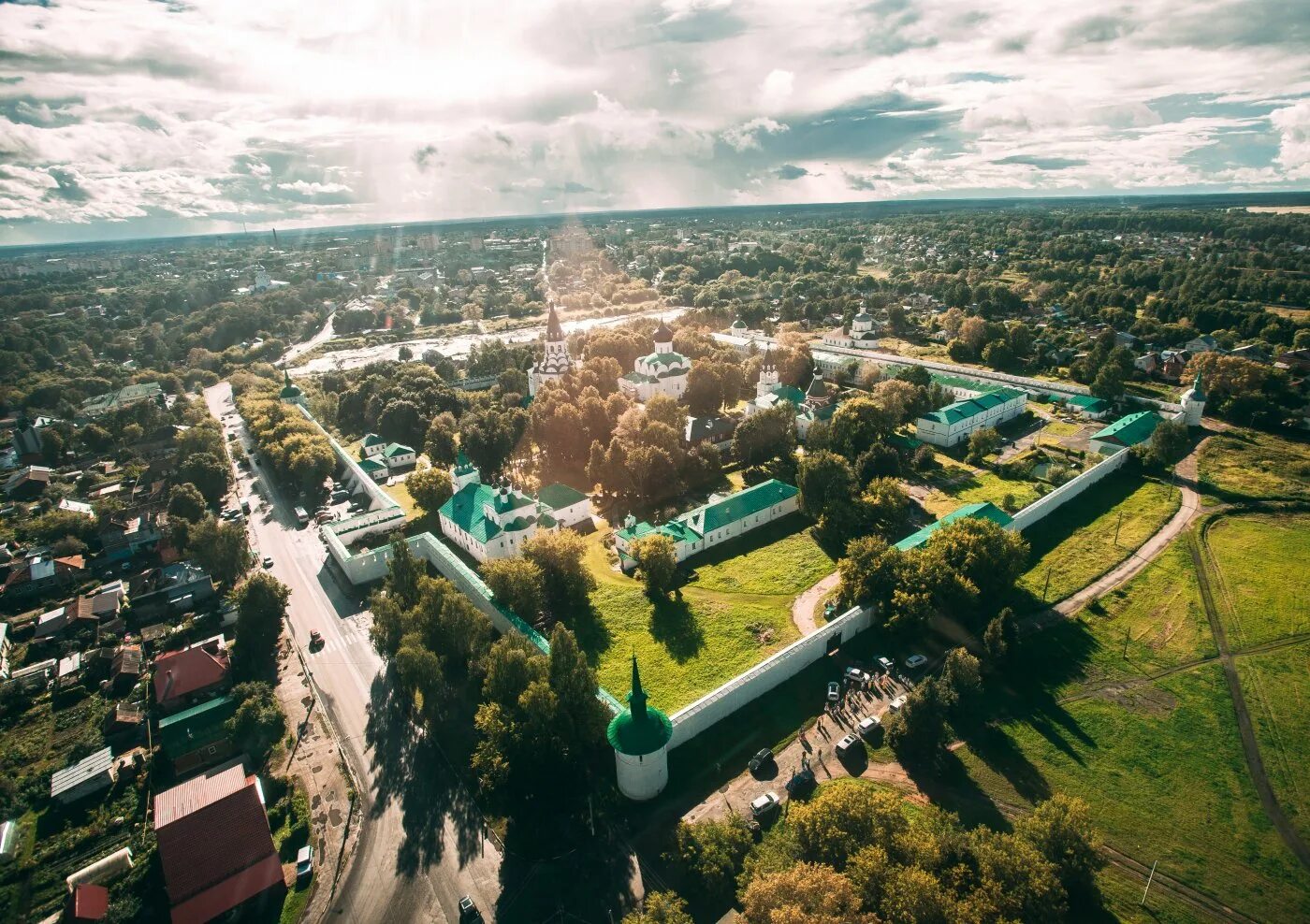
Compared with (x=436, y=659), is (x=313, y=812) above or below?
below

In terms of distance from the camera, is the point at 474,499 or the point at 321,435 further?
the point at 321,435

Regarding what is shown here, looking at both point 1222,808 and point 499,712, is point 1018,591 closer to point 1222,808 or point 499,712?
point 1222,808

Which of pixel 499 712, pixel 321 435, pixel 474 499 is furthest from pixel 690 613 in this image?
pixel 321 435

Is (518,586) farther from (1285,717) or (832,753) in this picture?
(1285,717)

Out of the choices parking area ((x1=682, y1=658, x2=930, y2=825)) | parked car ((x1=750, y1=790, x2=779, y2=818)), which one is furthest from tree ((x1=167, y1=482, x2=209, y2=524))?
parked car ((x1=750, y1=790, x2=779, y2=818))

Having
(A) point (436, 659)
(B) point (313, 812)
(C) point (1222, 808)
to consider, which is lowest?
(B) point (313, 812)

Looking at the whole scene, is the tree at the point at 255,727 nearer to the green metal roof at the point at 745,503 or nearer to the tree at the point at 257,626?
the tree at the point at 257,626

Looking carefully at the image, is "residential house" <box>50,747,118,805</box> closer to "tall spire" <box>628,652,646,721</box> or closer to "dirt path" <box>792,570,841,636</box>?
"tall spire" <box>628,652,646,721</box>

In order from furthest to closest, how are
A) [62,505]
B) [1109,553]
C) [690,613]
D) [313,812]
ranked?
[62,505] → [1109,553] → [690,613] → [313,812]
